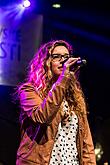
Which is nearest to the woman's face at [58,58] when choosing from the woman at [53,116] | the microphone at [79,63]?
the woman at [53,116]

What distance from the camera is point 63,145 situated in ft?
7.90

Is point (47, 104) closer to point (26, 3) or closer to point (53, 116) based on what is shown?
point (53, 116)

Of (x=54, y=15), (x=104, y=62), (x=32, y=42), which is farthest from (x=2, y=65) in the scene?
(x=104, y=62)

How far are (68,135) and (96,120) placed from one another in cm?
353

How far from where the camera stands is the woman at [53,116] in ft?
7.48

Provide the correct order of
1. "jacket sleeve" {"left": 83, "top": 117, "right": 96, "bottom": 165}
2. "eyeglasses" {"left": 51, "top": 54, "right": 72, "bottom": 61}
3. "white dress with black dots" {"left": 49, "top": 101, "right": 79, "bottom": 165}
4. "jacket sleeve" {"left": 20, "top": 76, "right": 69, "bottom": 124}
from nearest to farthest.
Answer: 1. "jacket sleeve" {"left": 20, "top": 76, "right": 69, "bottom": 124}
2. "white dress with black dots" {"left": 49, "top": 101, "right": 79, "bottom": 165}
3. "eyeglasses" {"left": 51, "top": 54, "right": 72, "bottom": 61}
4. "jacket sleeve" {"left": 83, "top": 117, "right": 96, "bottom": 165}

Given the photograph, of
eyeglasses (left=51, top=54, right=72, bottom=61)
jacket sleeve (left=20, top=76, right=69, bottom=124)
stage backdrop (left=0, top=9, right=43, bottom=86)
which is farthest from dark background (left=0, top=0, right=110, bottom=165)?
jacket sleeve (left=20, top=76, right=69, bottom=124)

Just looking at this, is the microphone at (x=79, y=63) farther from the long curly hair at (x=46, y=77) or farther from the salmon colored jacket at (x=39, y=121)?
→ the long curly hair at (x=46, y=77)

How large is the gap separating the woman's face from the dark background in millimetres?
1741

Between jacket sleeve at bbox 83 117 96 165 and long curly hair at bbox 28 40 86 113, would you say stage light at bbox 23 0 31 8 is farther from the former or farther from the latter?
jacket sleeve at bbox 83 117 96 165

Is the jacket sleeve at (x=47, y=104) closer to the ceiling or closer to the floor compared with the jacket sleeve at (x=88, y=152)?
closer to the ceiling

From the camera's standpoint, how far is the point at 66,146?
242cm

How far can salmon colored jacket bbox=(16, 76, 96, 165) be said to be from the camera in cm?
225

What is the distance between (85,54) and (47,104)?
3.42 m
